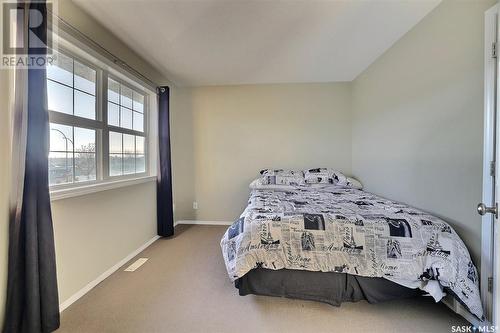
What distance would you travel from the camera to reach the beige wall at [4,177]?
125 cm

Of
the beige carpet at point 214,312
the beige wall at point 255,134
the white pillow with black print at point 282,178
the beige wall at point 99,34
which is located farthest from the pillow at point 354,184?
the beige wall at point 99,34

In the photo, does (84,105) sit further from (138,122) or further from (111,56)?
(138,122)

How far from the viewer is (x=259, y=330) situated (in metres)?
1.42

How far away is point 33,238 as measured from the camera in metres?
1.29

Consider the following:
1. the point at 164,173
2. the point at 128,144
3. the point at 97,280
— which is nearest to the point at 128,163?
Answer: the point at 128,144

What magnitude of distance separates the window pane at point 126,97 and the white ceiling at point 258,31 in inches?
18.3

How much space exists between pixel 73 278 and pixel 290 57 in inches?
120

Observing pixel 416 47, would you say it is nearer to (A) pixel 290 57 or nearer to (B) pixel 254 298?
(A) pixel 290 57

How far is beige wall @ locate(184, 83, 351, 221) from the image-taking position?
11.4ft

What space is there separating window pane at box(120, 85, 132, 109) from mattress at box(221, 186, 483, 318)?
6.71 ft

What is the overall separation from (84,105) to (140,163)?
1079 mm

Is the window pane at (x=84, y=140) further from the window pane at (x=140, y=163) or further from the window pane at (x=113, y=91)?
the window pane at (x=140, y=163)

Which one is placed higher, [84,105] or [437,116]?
[84,105]

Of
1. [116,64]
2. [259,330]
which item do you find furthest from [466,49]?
[116,64]
